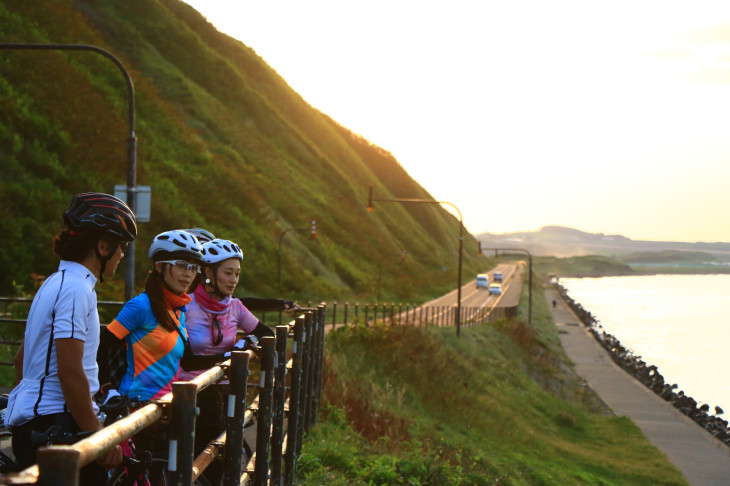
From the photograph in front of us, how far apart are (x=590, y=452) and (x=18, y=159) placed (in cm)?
2080

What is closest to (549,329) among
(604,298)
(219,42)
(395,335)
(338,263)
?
(338,263)

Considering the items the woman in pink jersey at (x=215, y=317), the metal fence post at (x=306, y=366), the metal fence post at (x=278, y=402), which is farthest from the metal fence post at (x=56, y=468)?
the metal fence post at (x=306, y=366)

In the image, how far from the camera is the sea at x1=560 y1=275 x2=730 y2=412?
59.7 meters

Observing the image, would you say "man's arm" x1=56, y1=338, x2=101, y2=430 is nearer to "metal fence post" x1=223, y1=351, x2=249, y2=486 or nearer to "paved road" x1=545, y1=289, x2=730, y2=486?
"metal fence post" x1=223, y1=351, x2=249, y2=486

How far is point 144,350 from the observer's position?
4.25 metres

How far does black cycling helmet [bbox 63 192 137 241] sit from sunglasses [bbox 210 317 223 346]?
1.82 m

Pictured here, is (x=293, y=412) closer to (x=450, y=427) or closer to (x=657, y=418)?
(x=450, y=427)

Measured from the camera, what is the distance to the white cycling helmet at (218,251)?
5465 mm

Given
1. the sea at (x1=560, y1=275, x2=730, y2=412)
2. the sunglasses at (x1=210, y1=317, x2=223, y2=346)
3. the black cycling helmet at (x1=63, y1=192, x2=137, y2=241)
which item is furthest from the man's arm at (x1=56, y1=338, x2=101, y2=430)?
the sea at (x1=560, y1=275, x2=730, y2=412)

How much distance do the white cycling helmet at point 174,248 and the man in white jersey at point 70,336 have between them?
975 millimetres

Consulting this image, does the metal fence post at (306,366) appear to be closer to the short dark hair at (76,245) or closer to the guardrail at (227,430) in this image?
the guardrail at (227,430)

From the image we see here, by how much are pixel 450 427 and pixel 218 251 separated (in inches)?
582

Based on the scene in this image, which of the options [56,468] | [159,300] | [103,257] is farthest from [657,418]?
[56,468]

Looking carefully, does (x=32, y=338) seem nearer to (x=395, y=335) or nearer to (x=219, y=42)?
(x=395, y=335)
